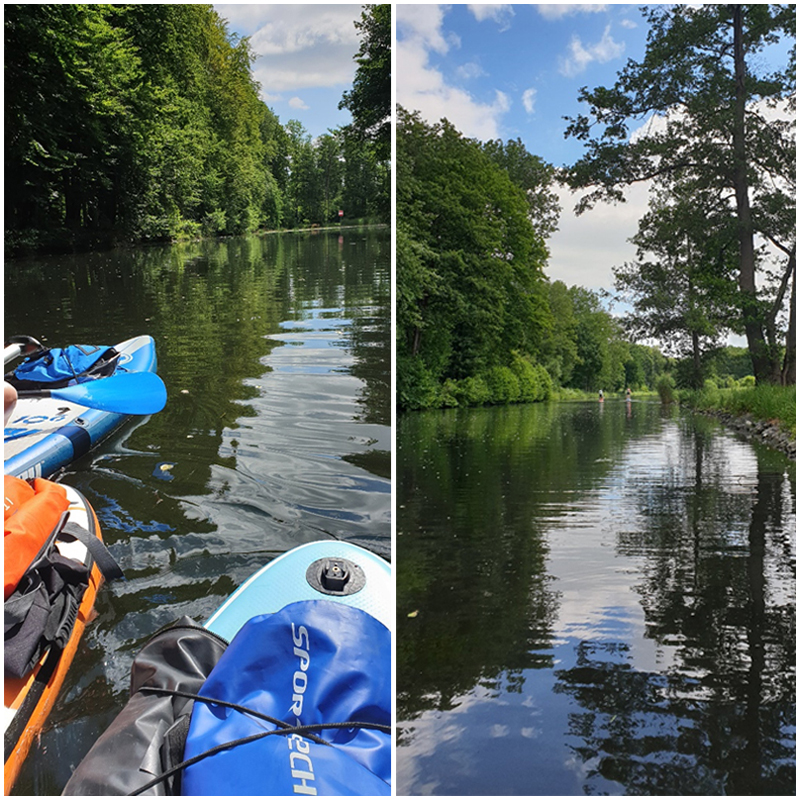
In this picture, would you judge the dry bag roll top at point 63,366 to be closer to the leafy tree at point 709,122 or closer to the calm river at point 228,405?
the calm river at point 228,405

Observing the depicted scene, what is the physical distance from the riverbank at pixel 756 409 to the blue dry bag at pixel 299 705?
3470 millimetres

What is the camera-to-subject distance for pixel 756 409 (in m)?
4.20

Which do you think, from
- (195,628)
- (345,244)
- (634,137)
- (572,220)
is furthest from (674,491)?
(195,628)

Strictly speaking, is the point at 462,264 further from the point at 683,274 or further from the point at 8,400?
the point at 8,400

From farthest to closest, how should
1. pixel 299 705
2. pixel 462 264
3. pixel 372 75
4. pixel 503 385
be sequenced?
pixel 503 385 → pixel 462 264 → pixel 372 75 → pixel 299 705

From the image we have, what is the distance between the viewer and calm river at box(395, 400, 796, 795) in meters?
1.23

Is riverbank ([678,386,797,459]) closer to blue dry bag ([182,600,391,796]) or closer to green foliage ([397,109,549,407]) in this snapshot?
green foliage ([397,109,549,407])

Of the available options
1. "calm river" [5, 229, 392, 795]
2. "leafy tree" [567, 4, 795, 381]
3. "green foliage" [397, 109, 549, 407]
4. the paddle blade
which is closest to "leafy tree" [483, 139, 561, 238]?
"green foliage" [397, 109, 549, 407]

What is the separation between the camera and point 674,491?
3680mm

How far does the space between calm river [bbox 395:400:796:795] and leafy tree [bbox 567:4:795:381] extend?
1.41m

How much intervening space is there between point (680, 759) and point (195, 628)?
0.91m

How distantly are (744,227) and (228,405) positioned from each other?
271 centimetres

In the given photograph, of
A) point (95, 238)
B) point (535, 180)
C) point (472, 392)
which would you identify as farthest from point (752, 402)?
point (95, 238)

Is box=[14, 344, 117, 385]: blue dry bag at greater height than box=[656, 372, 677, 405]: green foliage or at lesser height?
Result: greater
